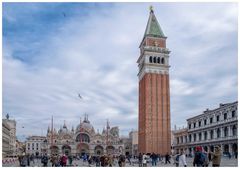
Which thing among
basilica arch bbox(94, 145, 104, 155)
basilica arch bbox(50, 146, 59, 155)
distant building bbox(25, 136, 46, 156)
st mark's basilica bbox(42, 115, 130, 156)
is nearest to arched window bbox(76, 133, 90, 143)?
st mark's basilica bbox(42, 115, 130, 156)

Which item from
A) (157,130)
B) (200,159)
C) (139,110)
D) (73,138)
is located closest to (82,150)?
(73,138)

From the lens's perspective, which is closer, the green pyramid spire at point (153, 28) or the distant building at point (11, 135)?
the green pyramid spire at point (153, 28)

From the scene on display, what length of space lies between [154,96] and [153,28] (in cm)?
1593

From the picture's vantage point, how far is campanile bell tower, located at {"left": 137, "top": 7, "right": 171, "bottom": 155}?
68.1 m

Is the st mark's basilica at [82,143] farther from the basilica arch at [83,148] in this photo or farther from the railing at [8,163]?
the railing at [8,163]

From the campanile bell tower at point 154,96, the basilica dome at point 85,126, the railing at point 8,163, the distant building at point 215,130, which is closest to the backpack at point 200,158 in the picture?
the railing at point 8,163

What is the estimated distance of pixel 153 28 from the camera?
76625mm

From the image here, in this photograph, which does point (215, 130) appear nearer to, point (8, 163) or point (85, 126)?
point (8, 163)

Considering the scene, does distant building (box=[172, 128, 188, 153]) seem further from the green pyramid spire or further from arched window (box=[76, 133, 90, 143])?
arched window (box=[76, 133, 90, 143])

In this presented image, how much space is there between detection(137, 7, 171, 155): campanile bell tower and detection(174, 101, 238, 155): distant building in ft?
17.9

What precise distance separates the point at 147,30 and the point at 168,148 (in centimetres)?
2503

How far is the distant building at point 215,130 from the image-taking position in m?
52.9

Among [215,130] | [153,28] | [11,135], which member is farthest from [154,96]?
[11,135]

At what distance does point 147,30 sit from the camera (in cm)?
7575
